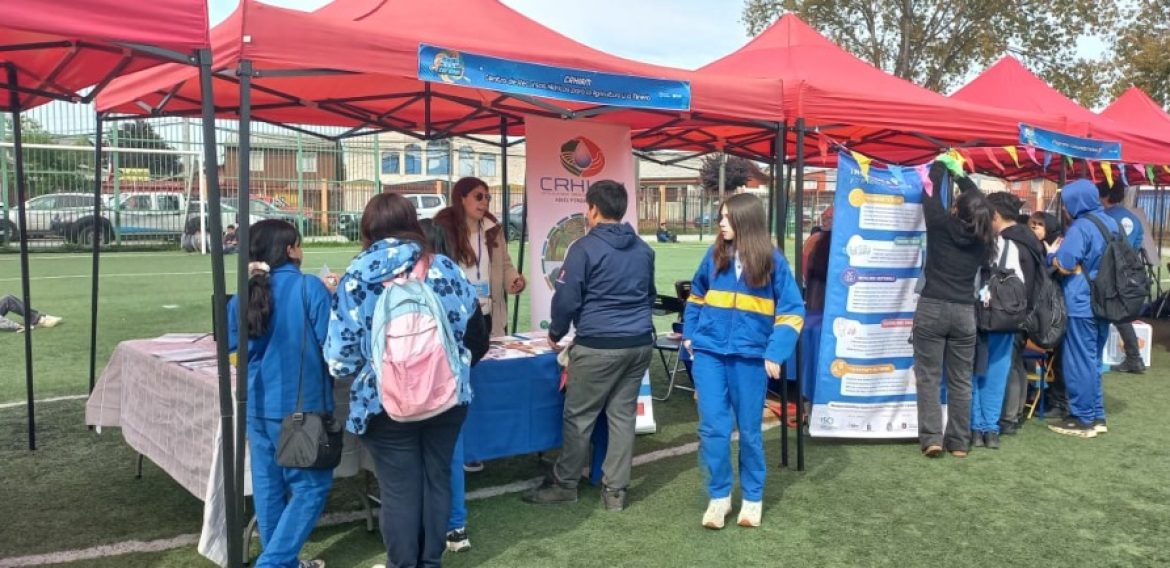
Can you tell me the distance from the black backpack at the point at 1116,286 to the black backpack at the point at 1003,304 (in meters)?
1.01

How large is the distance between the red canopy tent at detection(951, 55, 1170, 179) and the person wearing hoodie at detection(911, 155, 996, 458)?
1711 millimetres

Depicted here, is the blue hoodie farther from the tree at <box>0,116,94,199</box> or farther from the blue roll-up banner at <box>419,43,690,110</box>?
the tree at <box>0,116,94,199</box>

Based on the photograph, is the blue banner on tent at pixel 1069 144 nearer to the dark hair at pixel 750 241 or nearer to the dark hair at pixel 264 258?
the dark hair at pixel 750 241

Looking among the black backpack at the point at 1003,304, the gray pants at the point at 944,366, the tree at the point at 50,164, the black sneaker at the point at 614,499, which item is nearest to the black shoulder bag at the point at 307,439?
the black sneaker at the point at 614,499

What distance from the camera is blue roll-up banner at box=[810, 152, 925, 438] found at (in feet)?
17.7

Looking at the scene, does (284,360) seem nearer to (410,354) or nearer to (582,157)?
(410,354)

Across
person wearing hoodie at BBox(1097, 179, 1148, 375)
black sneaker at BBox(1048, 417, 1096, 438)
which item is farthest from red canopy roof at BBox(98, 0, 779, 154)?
person wearing hoodie at BBox(1097, 179, 1148, 375)

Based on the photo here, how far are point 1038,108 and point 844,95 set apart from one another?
487 cm

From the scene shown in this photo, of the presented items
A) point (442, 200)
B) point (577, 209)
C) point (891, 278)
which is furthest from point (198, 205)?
point (891, 278)

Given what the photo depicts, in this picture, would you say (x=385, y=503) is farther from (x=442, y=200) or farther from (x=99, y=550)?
(x=442, y=200)

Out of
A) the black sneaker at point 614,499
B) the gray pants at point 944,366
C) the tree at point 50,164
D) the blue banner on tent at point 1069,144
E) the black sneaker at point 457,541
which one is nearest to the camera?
the black sneaker at point 457,541

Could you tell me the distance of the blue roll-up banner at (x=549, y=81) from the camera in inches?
146

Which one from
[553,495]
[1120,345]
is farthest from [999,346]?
[1120,345]

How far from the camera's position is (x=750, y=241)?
389 centimetres
